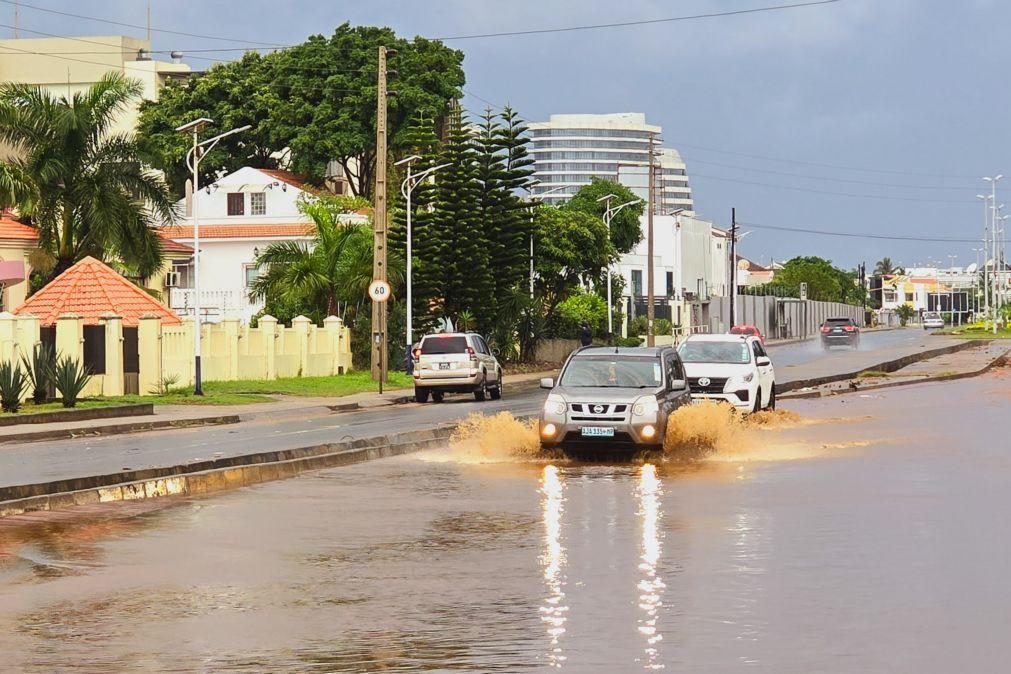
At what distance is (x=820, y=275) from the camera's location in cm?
19312

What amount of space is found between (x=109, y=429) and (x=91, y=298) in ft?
44.9

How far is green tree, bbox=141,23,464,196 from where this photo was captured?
88688mm

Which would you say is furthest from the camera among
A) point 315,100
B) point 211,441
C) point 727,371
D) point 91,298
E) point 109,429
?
point 315,100

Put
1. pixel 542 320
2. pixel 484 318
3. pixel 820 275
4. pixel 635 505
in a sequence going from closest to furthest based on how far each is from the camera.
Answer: pixel 635 505 → pixel 484 318 → pixel 542 320 → pixel 820 275

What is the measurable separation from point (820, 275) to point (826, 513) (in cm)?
17949

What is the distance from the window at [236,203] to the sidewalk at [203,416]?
35043mm

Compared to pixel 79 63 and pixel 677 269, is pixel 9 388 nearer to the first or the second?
pixel 79 63

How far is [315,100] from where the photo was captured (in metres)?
90.8

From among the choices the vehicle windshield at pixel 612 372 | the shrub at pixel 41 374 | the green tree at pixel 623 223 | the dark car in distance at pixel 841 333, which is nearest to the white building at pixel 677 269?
the green tree at pixel 623 223

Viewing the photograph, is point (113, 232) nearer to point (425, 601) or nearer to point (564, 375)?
point (564, 375)

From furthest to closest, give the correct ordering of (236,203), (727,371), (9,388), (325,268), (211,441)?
(236,203), (325,268), (9,388), (727,371), (211,441)

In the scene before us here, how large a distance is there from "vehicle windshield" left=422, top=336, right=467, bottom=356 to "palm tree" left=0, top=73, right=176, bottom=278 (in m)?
12.0

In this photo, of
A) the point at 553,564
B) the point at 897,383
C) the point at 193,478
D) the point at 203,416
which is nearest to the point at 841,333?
the point at 897,383

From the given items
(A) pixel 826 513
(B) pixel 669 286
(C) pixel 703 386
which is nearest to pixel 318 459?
(A) pixel 826 513
